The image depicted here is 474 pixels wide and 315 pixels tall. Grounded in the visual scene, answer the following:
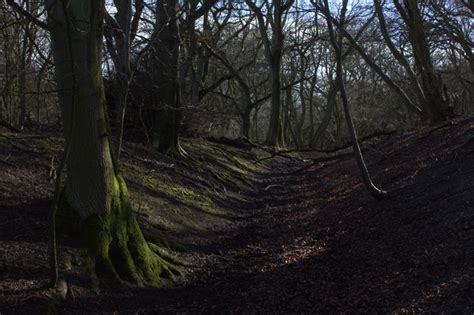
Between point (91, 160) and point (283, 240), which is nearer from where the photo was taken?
point (91, 160)

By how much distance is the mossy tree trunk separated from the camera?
6.12 meters

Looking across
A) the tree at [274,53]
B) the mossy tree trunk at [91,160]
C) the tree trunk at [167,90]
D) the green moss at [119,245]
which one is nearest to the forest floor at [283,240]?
the green moss at [119,245]

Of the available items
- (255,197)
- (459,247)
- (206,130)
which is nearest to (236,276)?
(459,247)

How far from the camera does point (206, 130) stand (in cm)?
2123

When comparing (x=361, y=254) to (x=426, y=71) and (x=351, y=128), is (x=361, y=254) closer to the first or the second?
(x=351, y=128)

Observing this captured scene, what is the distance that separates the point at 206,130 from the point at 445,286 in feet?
55.6

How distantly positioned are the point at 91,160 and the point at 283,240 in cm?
434

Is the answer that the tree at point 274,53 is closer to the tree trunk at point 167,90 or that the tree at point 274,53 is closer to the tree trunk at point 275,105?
the tree trunk at point 275,105

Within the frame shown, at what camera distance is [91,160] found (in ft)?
20.6

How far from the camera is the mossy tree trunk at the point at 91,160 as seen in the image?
20.1ft

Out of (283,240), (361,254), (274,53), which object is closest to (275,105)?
(274,53)

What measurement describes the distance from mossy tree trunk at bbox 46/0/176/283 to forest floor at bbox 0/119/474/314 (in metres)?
0.39

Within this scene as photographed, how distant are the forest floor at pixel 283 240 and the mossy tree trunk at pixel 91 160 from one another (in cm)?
39

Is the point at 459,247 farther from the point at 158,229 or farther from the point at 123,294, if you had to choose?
the point at 158,229
